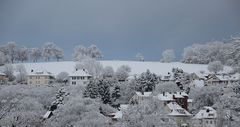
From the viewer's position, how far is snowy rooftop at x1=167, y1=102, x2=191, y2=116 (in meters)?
42.2

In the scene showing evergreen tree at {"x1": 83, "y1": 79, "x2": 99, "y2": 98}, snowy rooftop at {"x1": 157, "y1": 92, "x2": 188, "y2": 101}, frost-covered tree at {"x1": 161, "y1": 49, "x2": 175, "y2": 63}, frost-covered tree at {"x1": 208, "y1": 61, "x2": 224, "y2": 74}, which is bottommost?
snowy rooftop at {"x1": 157, "y1": 92, "x2": 188, "y2": 101}

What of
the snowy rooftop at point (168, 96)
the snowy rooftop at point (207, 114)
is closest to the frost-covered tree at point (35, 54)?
the snowy rooftop at point (168, 96)

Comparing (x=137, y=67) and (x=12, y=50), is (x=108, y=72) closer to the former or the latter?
(x=137, y=67)

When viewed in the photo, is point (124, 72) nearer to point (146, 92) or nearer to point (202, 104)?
point (146, 92)

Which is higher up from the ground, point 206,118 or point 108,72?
point 108,72

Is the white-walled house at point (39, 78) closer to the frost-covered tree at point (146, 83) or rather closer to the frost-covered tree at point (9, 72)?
the frost-covered tree at point (9, 72)

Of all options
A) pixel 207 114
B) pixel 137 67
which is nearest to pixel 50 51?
pixel 137 67

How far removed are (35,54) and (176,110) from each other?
6084cm

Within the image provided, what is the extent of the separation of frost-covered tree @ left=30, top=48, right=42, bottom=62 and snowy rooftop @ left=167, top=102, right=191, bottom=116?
5815 centimetres

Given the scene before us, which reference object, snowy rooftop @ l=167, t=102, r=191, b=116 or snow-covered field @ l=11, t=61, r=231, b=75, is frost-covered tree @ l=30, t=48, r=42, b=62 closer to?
snow-covered field @ l=11, t=61, r=231, b=75

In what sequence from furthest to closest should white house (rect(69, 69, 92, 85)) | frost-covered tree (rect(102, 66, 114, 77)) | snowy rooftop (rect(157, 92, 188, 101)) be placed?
frost-covered tree (rect(102, 66, 114, 77)) → white house (rect(69, 69, 92, 85)) → snowy rooftop (rect(157, 92, 188, 101))

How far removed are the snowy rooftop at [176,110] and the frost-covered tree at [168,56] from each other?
1741 inches

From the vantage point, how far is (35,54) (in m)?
97.9

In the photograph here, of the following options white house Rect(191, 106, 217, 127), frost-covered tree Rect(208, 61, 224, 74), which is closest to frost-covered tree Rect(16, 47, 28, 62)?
frost-covered tree Rect(208, 61, 224, 74)
